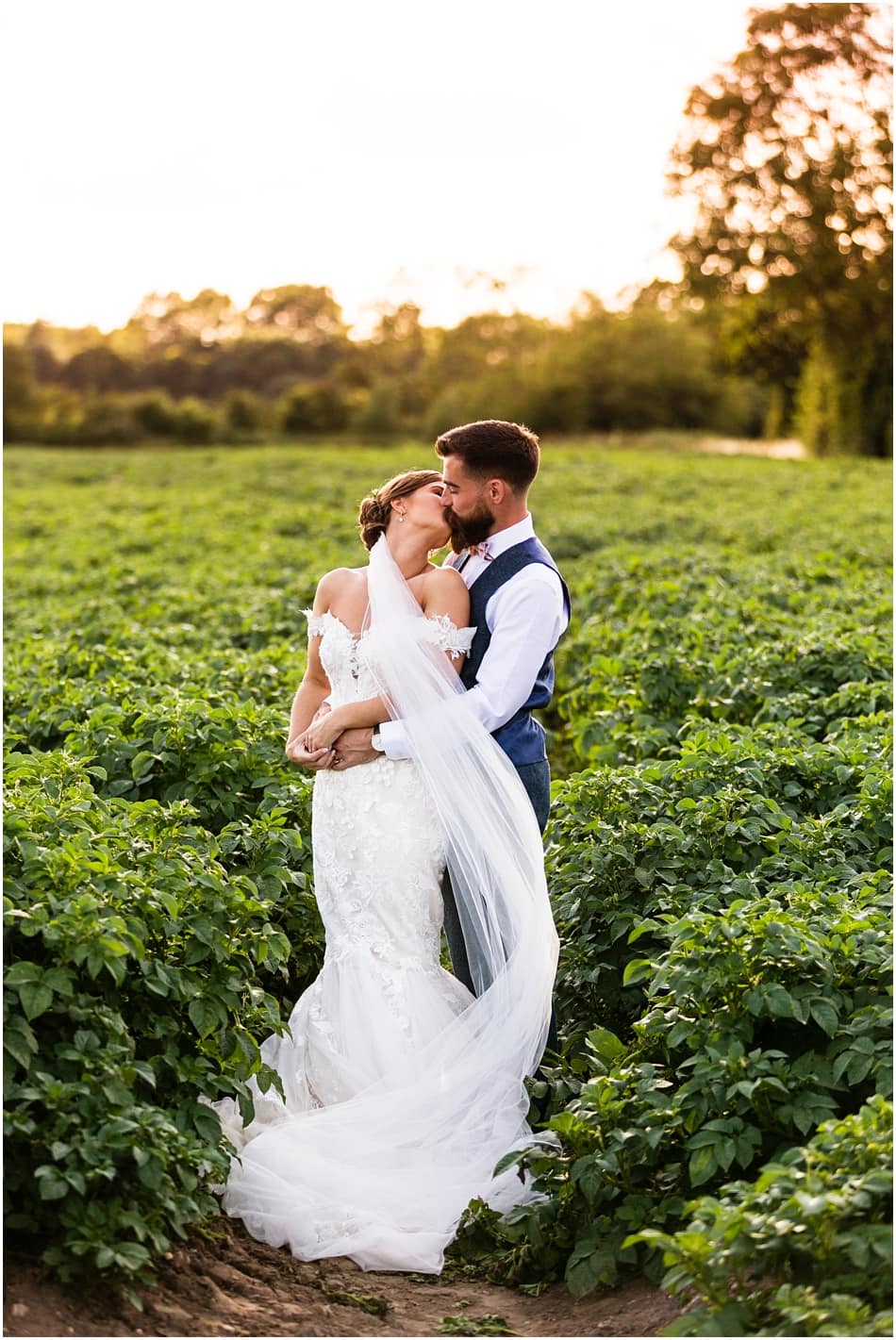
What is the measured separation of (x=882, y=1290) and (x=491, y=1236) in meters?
1.54

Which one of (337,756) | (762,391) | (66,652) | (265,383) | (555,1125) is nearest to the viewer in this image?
(555,1125)

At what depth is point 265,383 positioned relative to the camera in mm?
76375

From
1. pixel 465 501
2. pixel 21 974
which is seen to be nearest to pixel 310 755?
pixel 465 501

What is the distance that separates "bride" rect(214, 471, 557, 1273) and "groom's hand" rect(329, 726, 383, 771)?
29 mm

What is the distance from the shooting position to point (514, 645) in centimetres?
488

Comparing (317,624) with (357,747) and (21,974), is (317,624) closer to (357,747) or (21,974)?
(357,747)

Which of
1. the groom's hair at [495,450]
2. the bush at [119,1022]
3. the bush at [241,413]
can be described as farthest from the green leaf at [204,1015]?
the bush at [241,413]

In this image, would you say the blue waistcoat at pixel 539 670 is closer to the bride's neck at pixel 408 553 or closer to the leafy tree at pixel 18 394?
the bride's neck at pixel 408 553

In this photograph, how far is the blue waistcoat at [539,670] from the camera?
5.01m

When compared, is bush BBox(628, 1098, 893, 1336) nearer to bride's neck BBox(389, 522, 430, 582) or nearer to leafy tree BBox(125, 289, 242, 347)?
bride's neck BBox(389, 522, 430, 582)

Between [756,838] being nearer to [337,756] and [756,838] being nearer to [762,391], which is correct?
[337,756]

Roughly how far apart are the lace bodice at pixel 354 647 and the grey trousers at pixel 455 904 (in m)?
0.52

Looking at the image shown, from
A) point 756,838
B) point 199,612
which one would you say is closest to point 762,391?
point 199,612

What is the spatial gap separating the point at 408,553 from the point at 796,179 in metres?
40.0
